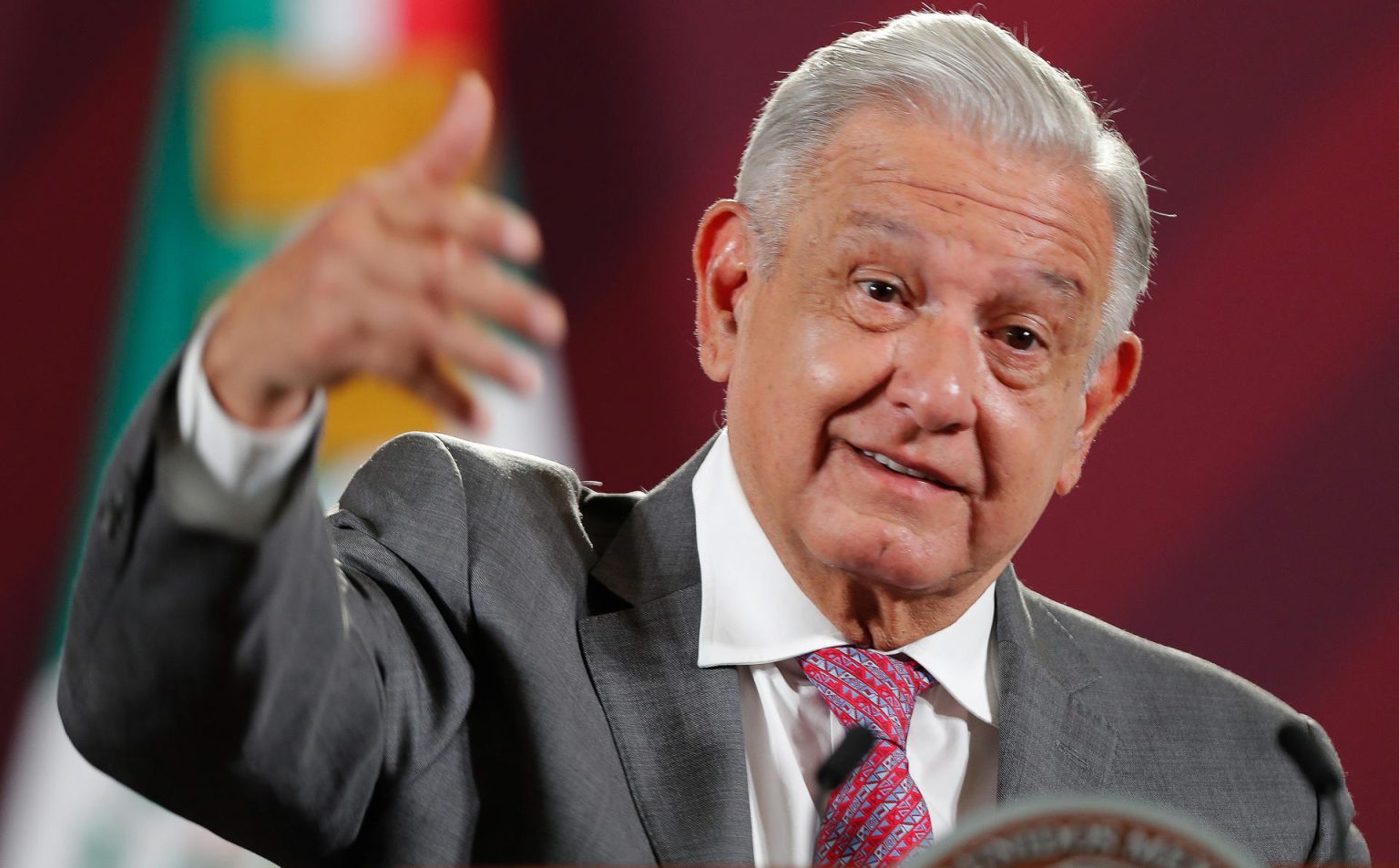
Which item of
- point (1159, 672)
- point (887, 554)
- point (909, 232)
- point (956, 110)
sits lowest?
point (1159, 672)

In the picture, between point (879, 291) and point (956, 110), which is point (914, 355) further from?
point (956, 110)

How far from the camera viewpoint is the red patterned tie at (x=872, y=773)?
1267mm

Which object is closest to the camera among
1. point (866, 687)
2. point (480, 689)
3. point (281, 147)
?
point (480, 689)

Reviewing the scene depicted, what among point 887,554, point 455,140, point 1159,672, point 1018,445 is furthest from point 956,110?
point 455,140

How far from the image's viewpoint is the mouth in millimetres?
1364

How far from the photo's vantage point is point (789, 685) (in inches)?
56.2

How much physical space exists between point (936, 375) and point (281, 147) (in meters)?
1.57

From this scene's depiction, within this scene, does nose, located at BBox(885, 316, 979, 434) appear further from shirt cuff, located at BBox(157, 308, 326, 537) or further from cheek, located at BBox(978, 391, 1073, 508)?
shirt cuff, located at BBox(157, 308, 326, 537)

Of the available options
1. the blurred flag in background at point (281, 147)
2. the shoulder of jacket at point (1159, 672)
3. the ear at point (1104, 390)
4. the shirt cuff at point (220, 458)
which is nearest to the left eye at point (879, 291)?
the ear at point (1104, 390)

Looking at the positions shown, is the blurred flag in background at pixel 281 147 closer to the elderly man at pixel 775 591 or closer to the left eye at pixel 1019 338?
Answer: the elderly man at pixel 775 591

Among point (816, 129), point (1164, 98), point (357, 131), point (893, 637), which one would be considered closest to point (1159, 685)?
point (893, 637)

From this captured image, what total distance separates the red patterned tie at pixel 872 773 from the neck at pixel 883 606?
3 cm

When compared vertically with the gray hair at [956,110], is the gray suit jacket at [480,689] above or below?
below

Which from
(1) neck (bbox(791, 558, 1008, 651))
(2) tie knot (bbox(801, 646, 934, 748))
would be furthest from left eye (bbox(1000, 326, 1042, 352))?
(2) tie knot (bbox(801, 646, 934, 748))
